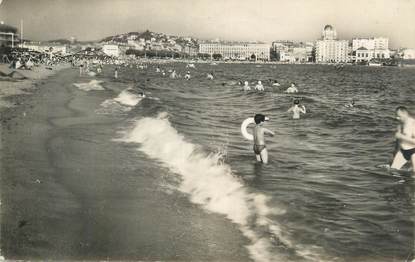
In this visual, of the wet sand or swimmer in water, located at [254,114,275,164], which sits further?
swimmer in water, located at [254,114,275,164]

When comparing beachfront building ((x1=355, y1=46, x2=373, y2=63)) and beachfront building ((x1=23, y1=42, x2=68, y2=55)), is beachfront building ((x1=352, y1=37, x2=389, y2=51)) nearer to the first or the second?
beachfront building ((x1=355, y1=46, x2=373, y2=63))

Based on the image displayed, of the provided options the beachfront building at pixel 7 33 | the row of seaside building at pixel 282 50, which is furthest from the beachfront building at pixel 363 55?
the beachfront building at pixel 7 33

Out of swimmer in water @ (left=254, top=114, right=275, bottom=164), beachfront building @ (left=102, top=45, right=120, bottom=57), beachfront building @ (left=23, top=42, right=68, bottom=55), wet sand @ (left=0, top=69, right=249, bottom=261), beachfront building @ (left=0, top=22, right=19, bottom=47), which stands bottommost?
wet sand @ (left=0, top=69, right=249, bottom=261)

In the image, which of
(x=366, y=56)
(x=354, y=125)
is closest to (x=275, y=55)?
(x=366, y=56)

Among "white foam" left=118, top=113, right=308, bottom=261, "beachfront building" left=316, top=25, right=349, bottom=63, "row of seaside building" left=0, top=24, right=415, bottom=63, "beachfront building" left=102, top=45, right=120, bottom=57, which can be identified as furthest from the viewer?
"beachfront building" left=102, top=45, right=120, bottom=57

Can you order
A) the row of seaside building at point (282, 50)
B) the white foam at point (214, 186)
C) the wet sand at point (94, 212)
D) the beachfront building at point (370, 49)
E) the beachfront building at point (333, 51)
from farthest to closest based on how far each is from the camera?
the row of seaside building at point (282, 50), the beachfront building at point (333, 51), the beachfront building at point (370, 49), the white foam at point (214, 186), the wet sand at point (94, 212)

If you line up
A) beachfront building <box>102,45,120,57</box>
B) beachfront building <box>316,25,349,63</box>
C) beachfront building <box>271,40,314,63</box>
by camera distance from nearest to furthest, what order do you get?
beachfront building <box>316,25,349,63</box>, beachfront building <box>102,45,120,57</box>, beachfront building <box>271,40,314,63</box>

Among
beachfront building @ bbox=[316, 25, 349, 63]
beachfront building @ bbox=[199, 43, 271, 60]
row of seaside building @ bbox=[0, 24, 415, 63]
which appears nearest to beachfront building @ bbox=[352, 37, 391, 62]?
row of seaside building @ bbox=[0, 24, 415, 63]

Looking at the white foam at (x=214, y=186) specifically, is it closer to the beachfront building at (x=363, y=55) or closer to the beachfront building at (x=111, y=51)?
the beachfront building at (x=363, y=55)
